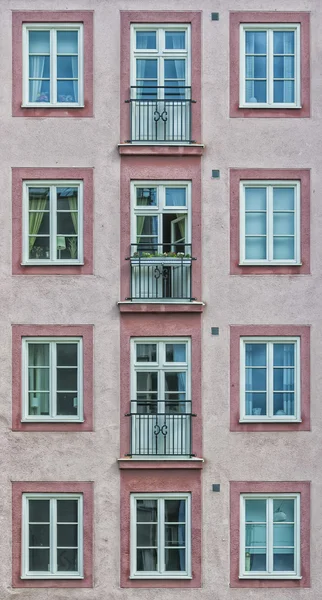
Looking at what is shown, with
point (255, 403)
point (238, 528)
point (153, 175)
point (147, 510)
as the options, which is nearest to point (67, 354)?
point (147, 510)

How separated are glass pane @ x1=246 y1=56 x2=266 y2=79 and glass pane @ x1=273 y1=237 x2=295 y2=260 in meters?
4.20

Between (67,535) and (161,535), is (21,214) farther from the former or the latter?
(161,535)

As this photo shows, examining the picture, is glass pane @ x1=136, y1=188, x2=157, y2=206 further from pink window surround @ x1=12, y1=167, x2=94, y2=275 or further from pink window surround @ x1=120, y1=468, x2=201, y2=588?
pink window surround @ x1=120, y1=468, x2=201, y2=588

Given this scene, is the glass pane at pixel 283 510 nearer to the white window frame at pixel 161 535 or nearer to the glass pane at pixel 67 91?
the white window frame at pixel 161 535

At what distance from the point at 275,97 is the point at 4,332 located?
29.8 ft

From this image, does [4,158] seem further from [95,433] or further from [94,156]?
[95,433]

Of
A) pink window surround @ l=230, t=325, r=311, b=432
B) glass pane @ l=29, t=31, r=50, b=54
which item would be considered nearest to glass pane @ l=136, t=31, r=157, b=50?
glass pane @ l=29, t=31, r=50, b=54

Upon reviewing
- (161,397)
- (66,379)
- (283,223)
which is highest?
(283,223)

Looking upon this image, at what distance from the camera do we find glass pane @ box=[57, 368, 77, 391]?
2223 cm

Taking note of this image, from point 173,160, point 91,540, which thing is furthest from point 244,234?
point 91,540

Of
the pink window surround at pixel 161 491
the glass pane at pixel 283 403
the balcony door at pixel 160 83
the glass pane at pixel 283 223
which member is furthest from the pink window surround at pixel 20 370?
the glass pane at pixel 283 223

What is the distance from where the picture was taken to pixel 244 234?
22.4m

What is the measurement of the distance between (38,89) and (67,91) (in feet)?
2.47

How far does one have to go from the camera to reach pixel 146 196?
22469 millimetres
